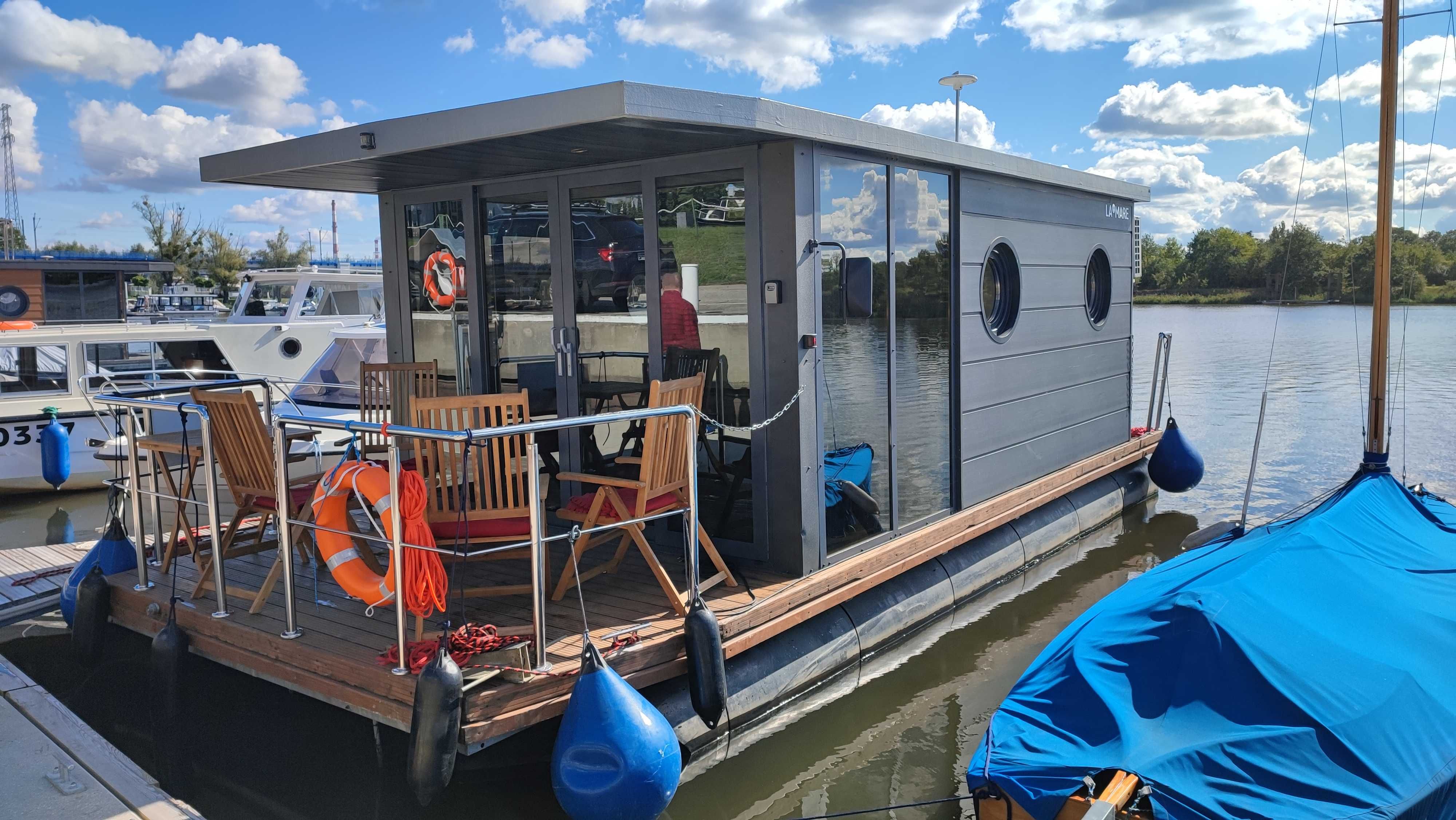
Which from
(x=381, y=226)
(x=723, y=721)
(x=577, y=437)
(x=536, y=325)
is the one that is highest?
(x=381, y=226)

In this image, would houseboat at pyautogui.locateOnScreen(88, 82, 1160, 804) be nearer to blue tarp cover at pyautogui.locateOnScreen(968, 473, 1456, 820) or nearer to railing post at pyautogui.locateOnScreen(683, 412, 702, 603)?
railing post at pyautogui.locateOnScreen(683, 412, 702, 603)

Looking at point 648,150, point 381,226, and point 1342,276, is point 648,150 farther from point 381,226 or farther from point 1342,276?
point 1342,276

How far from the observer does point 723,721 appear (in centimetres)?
432

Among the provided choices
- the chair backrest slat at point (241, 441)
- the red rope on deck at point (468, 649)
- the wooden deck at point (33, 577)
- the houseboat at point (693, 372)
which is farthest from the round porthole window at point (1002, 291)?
the wooden deck at point (33, 577)

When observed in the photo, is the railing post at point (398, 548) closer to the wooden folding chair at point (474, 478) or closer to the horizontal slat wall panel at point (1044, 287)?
the wooden folding chair at point (474, 478)

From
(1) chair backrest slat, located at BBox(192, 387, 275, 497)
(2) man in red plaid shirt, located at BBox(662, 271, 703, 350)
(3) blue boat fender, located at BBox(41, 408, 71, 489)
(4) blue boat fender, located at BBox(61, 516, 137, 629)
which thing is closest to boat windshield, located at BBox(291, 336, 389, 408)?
(3) blue boat fender, located at BBox(41, 408, 71, 489)

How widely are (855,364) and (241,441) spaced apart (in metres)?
2.88

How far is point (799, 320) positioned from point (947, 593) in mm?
2055

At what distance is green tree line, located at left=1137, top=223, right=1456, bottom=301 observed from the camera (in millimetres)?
10055

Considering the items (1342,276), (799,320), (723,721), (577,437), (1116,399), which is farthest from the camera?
(1342,276)

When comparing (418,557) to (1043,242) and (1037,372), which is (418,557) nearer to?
(1037,372)

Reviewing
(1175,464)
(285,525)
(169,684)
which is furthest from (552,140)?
(1175,464)

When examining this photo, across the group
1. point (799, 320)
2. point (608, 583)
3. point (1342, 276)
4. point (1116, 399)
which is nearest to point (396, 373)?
point (608, 583)

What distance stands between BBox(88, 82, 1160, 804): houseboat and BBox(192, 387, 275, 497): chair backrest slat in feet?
1.46
